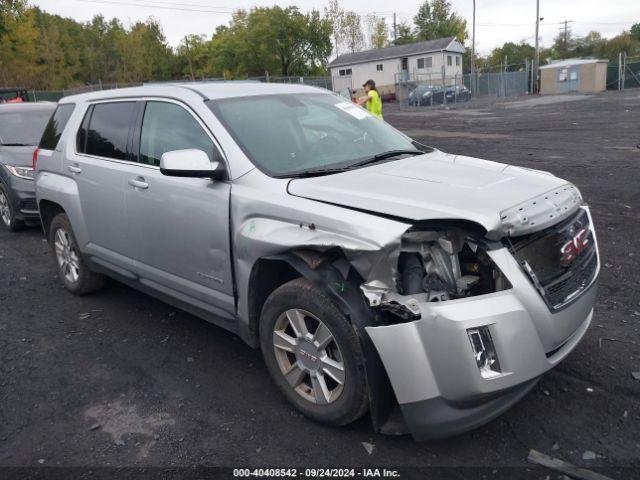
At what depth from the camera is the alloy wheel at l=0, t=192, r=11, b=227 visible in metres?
8.19

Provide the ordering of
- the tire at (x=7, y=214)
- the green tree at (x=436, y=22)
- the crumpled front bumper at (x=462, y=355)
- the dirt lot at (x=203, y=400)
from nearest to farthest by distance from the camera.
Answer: the crumpled front bumper at (x=462, y=355), the dirt lot at (x=203, y=400), the tire at (x=7, y=214), the green tree at (x=436, y=22)

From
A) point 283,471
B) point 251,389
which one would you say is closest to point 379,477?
point 283,471

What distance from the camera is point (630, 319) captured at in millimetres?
4109

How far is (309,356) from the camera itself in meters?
3.07

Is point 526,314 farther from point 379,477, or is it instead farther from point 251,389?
point 251,389

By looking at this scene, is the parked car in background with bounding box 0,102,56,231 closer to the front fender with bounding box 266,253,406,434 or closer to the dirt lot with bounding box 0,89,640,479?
the dirt lot with bounding box 0,89,640,479

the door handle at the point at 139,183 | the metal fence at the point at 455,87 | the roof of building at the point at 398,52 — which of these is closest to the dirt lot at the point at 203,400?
the door handle at the point at 139,183

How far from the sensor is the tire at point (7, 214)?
800 centimetres

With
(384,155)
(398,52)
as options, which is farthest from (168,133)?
(398,52)

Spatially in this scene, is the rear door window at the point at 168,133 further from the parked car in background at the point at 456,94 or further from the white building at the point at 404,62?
the white building at the point at 404,62

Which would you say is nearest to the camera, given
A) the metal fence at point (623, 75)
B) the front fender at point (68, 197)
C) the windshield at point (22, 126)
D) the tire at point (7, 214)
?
the front fender at point (68, 197)

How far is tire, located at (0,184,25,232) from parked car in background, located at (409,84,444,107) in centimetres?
2957

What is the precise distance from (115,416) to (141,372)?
0.53 meters

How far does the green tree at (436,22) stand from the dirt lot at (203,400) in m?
84.8
